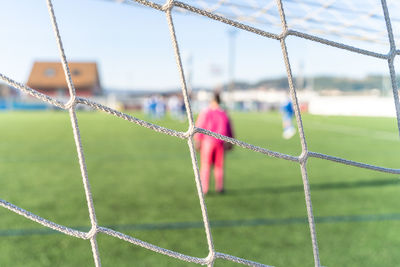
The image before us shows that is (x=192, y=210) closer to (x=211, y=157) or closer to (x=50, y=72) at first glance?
(x=211, y=157)

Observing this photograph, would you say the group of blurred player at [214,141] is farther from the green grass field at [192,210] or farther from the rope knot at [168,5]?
the rope knot at [168,5]

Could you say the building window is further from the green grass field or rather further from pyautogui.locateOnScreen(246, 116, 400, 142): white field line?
the green grass field

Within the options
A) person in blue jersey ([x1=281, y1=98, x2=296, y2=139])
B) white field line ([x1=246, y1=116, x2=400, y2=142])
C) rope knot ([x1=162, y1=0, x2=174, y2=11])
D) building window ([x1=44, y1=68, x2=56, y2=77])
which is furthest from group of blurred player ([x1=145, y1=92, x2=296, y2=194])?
building window ([x1=44, y1=68, x2=56, y2=77])

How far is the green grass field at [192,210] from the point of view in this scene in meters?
2.66

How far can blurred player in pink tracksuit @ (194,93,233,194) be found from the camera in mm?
4176

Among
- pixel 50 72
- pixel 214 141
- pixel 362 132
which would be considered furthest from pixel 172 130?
pixel 50 72

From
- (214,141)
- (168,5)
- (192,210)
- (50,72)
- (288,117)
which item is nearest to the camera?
(168,5)

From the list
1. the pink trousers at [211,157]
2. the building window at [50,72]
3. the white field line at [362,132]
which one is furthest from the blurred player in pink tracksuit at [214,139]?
the building window at [50,72]

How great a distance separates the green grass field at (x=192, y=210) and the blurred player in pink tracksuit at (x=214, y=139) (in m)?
0.28

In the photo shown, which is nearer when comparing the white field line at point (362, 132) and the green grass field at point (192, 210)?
the green grass field at point (192, 210)

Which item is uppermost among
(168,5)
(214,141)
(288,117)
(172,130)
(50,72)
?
(50,72)

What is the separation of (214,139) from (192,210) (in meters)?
0.85

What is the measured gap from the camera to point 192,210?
3.77 meters

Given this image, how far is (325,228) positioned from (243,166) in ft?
10.3
